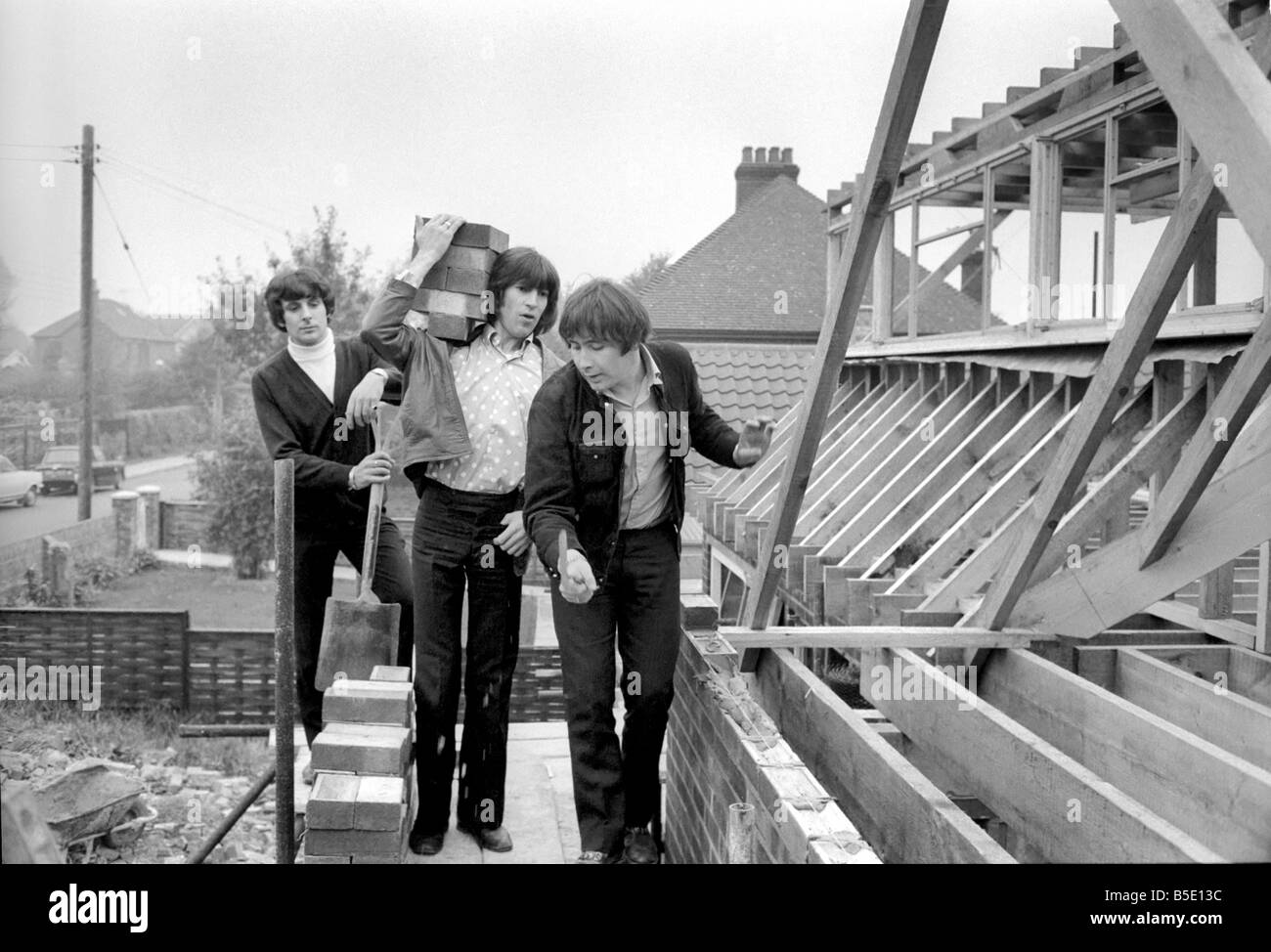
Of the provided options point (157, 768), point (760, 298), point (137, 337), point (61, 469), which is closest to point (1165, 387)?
point (157, 768)

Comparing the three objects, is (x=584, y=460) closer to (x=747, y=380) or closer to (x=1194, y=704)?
(x=1194, y=704)

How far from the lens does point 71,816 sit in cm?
720

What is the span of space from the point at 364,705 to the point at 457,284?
1241 millimetres

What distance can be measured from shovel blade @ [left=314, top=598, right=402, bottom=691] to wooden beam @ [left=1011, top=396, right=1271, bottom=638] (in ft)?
6.87

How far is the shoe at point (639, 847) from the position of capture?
3076mm

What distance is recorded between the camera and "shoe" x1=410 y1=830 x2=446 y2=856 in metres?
3.24

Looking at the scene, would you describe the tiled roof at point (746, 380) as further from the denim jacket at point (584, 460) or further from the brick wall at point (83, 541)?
the brick wall at point (83, 541)

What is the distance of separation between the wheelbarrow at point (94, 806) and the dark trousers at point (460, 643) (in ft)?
16.5

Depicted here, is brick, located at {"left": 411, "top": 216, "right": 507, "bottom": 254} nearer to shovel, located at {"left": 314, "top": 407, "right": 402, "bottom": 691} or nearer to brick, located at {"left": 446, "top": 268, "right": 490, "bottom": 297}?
brick, located at {"left": 446, "top": 268, "right": 490, "bottom": 297}

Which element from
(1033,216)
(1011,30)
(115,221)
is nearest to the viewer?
(1011,30)

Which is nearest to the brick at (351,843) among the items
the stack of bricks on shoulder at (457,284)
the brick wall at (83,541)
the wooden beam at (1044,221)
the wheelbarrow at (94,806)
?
the stack of bricks on shoulder at (457,284)
